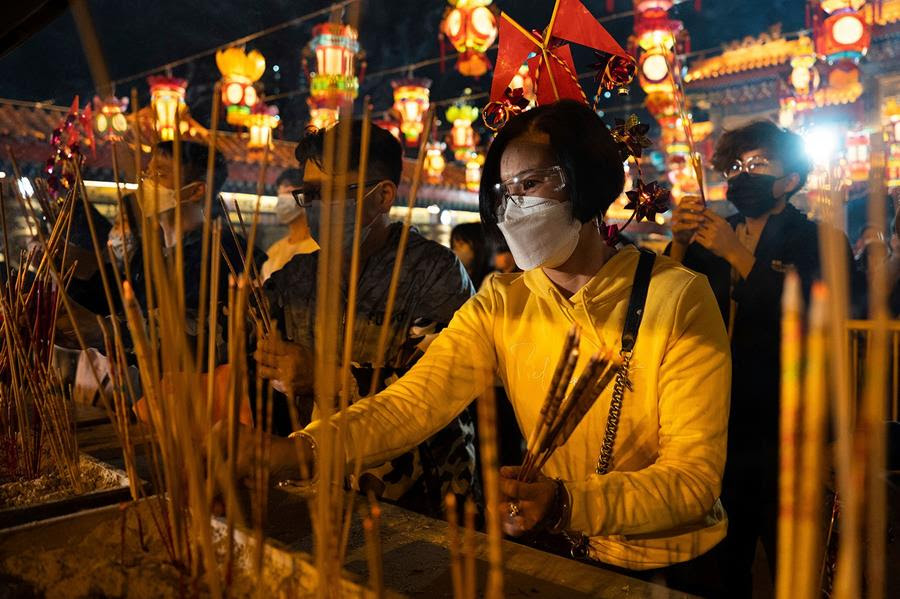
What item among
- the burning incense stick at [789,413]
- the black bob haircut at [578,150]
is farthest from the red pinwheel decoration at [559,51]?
the burning incense stick at [789,413]

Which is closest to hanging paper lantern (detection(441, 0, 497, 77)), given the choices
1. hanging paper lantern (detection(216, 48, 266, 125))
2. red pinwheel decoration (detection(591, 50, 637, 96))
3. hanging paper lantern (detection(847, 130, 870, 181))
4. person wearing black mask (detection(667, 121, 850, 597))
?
hanging paper lantern (detection(216, 48, 266, 125))

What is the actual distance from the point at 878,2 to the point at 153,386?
1289 cm

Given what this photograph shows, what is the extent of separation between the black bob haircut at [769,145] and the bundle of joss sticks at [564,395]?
1.83 meters

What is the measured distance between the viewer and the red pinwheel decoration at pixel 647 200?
1756 mm

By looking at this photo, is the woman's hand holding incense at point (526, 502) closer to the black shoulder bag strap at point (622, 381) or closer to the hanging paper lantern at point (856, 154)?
the black shoulder bag strap at point (622, 381)

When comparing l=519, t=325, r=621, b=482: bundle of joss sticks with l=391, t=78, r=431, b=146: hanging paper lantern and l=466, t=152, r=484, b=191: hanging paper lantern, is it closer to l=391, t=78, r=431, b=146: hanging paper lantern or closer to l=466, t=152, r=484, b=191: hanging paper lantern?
l=391, t=78, r=431, b=146: hanging paper lantern

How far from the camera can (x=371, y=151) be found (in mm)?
1995

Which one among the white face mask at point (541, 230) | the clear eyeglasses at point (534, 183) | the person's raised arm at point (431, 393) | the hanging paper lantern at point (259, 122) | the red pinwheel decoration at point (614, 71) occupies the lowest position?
the person's raised arm at point (431, 393)

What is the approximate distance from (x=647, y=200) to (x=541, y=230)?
0.57 metres

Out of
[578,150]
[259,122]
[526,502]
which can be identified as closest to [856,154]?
[259,122]

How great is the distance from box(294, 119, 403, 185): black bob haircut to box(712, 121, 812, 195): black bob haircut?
121 centimetres

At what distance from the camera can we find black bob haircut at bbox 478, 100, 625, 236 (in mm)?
1306

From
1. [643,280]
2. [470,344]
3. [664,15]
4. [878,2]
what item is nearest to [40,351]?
[470,344]

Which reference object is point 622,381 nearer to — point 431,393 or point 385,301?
point 431,393
